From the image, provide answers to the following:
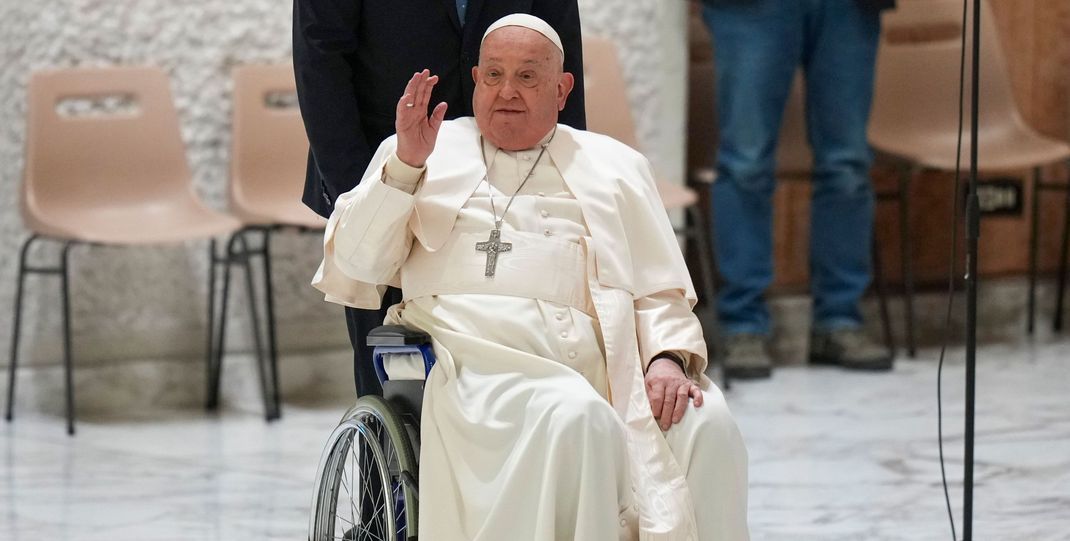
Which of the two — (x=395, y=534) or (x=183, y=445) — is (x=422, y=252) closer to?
(x=395, y=534)

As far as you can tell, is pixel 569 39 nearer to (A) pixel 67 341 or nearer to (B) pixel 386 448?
(B) pixel 386 448

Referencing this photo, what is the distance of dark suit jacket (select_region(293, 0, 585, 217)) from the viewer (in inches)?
115

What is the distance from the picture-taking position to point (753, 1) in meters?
5.15

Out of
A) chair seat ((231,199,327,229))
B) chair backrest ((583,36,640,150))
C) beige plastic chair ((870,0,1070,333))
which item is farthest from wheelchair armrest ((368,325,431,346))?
beige plastic chair ((870,0,1070,333))

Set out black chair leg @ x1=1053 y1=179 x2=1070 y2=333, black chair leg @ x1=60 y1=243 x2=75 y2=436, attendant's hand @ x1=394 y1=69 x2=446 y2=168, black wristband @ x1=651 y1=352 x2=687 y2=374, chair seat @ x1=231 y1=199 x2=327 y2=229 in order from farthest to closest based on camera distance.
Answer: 1. black chair leg @ x1=1053 y1=179 x2=1070 y2=333
2. chair seat @ x1=231 y1=199 x2=327 y2=229
3. black chair leg @ x1=60 y1=243 x2=75 y2=436
4. black wristband @ x1=651 y1=352 x2=687 y2=374
5. attendant's hand @ x1=394 y1=69 x2=446 y2=168

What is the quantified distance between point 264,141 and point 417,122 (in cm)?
283

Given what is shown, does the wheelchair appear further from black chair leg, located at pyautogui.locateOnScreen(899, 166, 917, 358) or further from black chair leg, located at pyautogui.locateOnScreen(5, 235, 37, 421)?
black chair leg, located at pyautogui.locateOnScreen(899, 166, 917, 358)

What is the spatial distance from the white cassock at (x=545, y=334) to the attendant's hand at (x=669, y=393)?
16mm

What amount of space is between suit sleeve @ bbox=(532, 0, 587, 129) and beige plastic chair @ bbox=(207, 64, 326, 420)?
2.04 metres

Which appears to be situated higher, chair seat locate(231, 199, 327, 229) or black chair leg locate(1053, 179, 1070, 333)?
chair seat locate(231, 199, 327, 229)

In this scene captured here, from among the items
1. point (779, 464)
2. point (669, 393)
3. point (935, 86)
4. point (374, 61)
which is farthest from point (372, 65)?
point (935, 86)

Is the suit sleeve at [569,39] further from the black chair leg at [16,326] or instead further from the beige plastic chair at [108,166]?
the black chair leg at [16,326]

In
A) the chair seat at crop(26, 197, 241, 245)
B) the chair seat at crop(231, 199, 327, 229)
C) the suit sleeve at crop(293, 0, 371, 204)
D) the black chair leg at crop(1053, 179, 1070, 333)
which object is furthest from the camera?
the black chair leg at crop(1053, 179, 1070, 333)

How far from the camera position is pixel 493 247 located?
2607 mm
